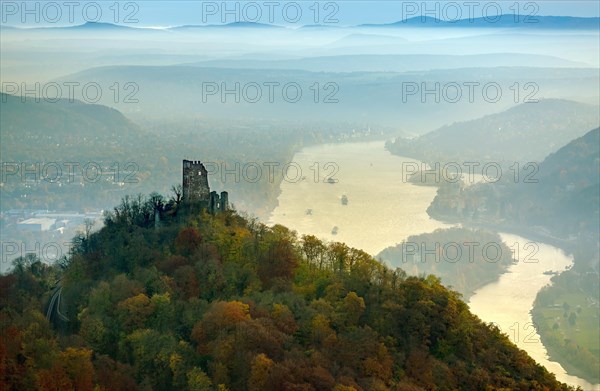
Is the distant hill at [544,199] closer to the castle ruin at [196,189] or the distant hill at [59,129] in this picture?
the distant hill at [59,129]

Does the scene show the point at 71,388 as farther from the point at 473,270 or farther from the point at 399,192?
the point at 399,192

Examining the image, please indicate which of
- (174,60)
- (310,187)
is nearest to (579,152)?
(310,187)

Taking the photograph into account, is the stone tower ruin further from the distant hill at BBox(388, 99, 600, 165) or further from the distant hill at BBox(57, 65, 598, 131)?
the distant hill at BBox(57, 65, 598, 131)

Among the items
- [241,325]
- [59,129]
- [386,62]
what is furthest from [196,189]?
[386,62]

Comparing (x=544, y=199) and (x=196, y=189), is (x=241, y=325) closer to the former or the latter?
(x=196, y=189)

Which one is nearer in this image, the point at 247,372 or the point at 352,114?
the point at 247,372

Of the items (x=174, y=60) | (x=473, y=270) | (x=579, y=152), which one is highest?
(x=174, y=60)

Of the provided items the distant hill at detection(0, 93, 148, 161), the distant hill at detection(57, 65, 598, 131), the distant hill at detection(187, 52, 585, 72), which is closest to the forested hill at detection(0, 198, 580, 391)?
the distant hill at detection(0, 93, 148, 161)
